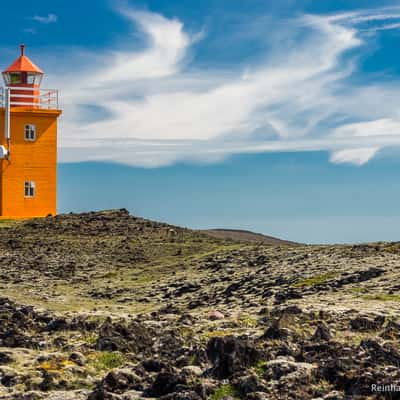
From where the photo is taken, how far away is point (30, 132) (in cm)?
5128

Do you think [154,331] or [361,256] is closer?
[154,331]

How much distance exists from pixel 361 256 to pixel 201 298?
6405 millimetres

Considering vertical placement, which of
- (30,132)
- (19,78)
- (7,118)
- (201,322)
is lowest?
(201,322)

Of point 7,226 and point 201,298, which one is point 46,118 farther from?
point 201,298

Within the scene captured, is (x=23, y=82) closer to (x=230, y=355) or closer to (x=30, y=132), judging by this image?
(x=30, y=132)

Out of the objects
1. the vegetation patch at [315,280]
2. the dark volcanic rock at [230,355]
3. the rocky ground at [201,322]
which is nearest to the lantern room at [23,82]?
the rocky ground at [201,322]

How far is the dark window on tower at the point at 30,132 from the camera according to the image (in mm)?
51156

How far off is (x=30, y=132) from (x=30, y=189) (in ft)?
12.7

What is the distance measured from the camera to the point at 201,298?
24.6 meters

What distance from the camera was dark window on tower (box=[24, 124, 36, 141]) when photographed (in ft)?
168

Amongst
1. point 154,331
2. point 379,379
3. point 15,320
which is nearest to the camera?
point 379,379

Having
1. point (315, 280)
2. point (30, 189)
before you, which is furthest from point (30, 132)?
point (315, 280)

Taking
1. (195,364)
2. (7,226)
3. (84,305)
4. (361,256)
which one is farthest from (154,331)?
(7,226)

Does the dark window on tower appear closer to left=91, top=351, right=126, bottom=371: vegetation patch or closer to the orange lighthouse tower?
the orange lighthouse tower
